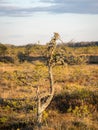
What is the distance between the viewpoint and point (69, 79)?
2519cm

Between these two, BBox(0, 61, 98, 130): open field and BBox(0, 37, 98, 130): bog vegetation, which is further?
BBox(0, 61, 98, 130): open field

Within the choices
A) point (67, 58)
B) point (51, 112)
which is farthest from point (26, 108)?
point (67, 58)

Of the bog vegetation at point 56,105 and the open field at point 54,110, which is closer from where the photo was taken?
the bog vegetation at point 56,105

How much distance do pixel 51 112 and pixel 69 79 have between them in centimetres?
1080

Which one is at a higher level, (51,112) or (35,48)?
(35,48)

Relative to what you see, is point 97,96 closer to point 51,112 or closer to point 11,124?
point 51,112

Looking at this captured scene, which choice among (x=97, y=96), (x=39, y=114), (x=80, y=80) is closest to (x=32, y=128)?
(x=39, y=114)

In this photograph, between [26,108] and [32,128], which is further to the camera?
[26,108]

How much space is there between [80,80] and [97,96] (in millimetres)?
8521

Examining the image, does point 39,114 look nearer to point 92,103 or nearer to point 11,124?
point 11,124

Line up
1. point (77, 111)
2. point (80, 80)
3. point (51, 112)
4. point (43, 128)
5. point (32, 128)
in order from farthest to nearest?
point (80, 80), point (51, 112), point (77, 111), point (32, 128), point (43, 128)

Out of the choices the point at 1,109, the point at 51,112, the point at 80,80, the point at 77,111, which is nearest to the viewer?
the point at 77,111

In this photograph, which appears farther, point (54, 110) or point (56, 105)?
point (56, 105)

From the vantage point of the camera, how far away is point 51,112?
1448cm
